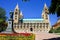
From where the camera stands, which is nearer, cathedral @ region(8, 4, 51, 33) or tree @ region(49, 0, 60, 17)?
tree @ region(49, 0, 60, 17)

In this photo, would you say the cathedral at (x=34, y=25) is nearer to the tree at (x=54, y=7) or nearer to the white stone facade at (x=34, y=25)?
the white stone facade at (x=34, y=25)

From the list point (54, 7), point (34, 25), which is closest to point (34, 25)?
point (34, 25)

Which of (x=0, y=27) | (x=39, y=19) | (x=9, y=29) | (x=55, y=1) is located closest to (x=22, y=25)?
(x=39, y=19)

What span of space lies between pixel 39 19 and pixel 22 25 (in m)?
11.7

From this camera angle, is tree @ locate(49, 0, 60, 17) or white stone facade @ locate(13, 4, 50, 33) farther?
white stone facade @ locate(13, 4, 50, 33)

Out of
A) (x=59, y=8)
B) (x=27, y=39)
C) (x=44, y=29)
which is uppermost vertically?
(x=59, y=8)

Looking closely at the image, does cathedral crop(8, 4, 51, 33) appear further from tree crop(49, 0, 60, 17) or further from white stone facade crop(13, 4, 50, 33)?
tree crop(49, 0, 60, 17)

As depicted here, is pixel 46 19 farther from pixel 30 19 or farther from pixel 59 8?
pixel 59 8

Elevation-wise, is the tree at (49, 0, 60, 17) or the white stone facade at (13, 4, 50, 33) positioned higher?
the tree at (49, 0, 60, 17)

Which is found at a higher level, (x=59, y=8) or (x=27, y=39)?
(x=59, y=8)

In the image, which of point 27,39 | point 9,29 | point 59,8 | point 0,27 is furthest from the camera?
point 0,27

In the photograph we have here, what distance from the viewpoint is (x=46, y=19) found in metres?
125

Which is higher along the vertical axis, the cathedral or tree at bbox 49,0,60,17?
tree at bbox 49,0,60,17

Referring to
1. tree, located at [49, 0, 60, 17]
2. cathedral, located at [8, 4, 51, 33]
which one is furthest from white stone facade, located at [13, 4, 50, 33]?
tree, located at [49, 0, 60, 17]
